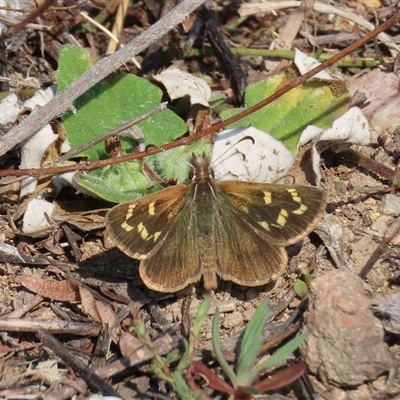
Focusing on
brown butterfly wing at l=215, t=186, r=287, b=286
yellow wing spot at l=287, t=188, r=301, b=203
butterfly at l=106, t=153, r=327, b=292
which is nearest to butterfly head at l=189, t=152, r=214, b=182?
butterfly at l=106, t=153, r=327, b=292

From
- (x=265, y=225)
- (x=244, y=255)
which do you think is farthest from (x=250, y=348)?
(x=265, y=225)

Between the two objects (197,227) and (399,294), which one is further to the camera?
(197,227)

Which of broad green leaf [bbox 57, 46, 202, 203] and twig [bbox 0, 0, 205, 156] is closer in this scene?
twig [bbox 0, 0, 205, 156]

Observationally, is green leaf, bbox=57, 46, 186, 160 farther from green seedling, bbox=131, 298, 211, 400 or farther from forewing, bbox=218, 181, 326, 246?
green seedling, bbox=131, 298, 211, 400

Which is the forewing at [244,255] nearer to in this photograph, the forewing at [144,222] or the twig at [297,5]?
the forewing at [144,222]

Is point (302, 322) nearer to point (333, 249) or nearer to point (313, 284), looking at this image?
point (313, 284)

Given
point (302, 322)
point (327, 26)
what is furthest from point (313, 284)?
point (327, 26)

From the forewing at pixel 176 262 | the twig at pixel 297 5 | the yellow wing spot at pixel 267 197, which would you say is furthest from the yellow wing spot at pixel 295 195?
the twig at pixel 297 5
